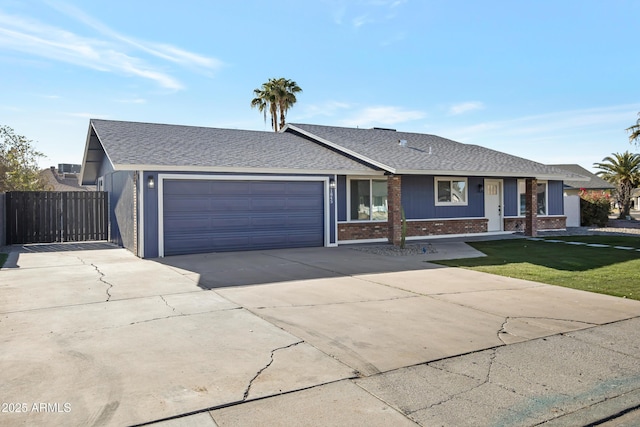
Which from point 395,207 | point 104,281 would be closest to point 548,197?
point 395,207

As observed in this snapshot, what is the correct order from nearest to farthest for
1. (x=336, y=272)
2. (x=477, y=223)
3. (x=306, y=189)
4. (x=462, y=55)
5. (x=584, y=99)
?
(x=336, y=272)
(x=306, y=189)
(x=462, y=55)
(x=477, y=223)
(x=584, y=99)

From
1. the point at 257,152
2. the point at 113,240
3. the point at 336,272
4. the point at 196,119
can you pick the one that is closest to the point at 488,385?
the point at 336,272

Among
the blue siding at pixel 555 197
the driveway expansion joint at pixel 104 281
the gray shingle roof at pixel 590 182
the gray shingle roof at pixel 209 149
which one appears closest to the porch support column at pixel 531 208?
the blue siding at pixel 555 197

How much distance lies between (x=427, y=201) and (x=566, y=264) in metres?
7.71

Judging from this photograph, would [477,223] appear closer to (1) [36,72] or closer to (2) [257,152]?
(2) [257,152]

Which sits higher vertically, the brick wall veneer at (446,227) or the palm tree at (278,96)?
the palm tree at (278,96)

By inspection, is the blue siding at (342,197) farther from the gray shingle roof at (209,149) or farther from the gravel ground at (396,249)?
the gravel ground at (396,249)

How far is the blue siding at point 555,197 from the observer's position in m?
22.7

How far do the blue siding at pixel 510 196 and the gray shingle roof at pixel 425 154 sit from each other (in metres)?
0.98

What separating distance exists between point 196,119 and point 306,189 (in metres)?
15.0

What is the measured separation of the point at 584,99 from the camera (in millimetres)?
22906

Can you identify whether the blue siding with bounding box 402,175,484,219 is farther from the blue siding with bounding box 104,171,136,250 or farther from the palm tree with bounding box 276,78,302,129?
the palm tree with bounding box 276,78,302,129

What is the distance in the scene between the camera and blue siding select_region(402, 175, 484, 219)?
18.5 m

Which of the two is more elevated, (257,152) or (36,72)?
(36,72)
